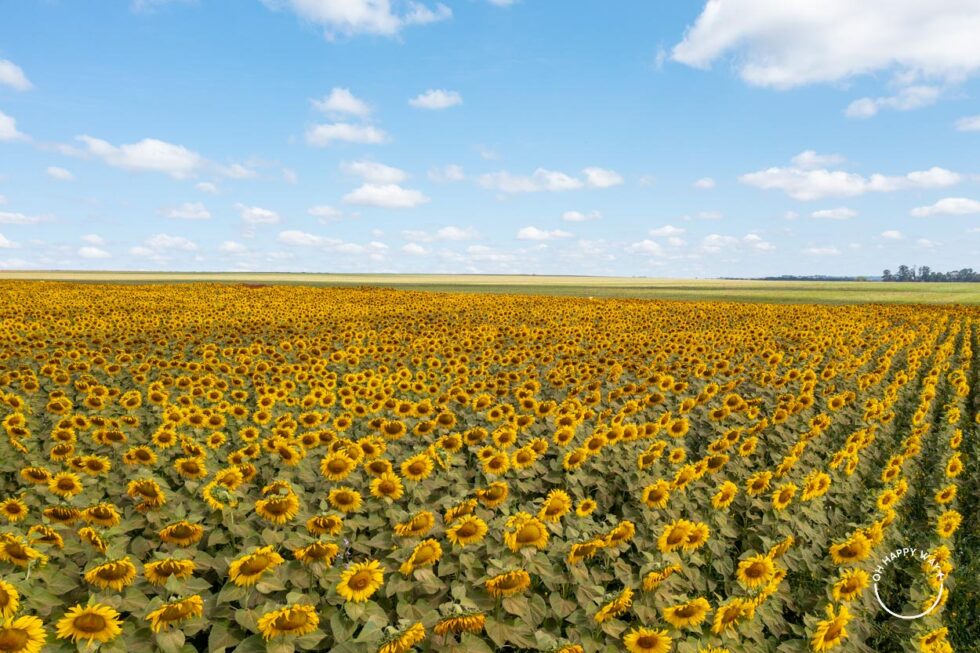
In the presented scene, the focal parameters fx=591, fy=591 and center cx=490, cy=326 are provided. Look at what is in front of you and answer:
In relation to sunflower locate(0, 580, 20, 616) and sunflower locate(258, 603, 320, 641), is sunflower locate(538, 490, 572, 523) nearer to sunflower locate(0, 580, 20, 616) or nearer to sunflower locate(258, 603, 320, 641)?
sunflower locate(258, 603, 320, 641)

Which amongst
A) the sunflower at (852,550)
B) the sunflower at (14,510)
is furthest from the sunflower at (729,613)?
the sunflower at (14,510)

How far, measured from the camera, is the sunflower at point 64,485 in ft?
16.1

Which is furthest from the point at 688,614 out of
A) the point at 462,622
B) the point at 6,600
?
the point at 6,600

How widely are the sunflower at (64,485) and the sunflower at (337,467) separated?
201 cm

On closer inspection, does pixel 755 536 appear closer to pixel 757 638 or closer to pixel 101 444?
Answer: pixel 757 638

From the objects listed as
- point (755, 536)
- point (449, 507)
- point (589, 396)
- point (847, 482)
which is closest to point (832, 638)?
point (755, 536)

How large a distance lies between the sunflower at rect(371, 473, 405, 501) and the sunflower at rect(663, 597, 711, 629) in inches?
89.7

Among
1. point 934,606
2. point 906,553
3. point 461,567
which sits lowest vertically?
point 906,553

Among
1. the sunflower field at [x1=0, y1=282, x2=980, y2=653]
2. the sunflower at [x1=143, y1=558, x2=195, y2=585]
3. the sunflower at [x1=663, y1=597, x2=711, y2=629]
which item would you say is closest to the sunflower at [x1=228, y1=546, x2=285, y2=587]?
the sunflower field at [x1=0, y1=282, x2=980, y2=653]

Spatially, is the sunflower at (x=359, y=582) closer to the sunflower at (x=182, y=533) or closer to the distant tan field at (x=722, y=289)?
the sunflower at (x=182, y=533)

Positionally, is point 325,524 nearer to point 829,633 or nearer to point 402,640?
point 402,640

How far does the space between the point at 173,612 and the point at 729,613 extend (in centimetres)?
319

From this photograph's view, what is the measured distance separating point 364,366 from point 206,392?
15.0ft

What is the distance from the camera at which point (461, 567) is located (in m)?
4.04
